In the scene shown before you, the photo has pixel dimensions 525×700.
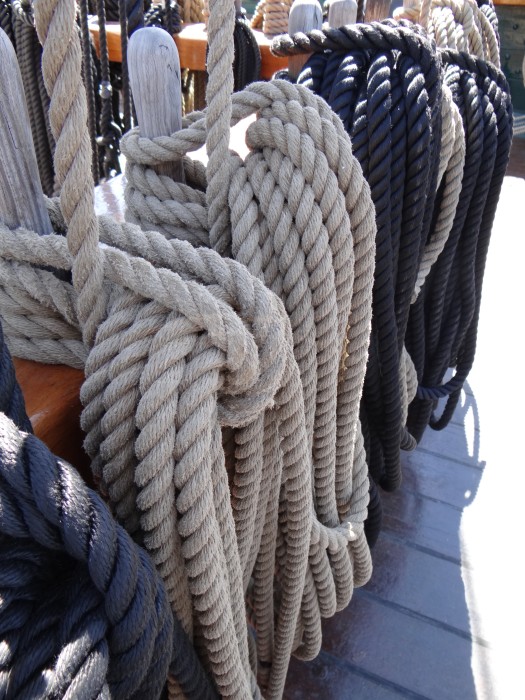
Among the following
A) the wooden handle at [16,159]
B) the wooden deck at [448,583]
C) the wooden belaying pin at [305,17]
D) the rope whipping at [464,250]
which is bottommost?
the wooden deck at [448,583]

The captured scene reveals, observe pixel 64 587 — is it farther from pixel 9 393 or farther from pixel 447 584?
pixel 447 584

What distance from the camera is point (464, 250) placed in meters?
1.35

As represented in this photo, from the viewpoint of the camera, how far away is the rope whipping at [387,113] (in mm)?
862

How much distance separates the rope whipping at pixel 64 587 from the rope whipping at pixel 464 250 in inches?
39.7

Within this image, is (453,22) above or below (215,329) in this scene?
above

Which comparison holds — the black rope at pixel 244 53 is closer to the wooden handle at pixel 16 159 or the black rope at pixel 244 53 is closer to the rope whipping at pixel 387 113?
the rope whipping at pixel 387 113

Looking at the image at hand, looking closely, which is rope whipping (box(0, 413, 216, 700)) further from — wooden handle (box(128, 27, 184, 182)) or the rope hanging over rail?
wooden handle (box(128, 27, 184, 182))

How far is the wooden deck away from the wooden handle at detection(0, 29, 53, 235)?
1034mm

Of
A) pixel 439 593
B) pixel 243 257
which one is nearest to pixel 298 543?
pixel 243 257

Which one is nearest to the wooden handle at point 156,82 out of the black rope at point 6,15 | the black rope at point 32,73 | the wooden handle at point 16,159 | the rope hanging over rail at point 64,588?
the wooden handle at point 16,159

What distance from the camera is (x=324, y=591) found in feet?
3.15

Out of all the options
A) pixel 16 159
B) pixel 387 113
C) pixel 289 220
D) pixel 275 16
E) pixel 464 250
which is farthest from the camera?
pixel 275 16

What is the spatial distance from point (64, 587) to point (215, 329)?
0.22 m

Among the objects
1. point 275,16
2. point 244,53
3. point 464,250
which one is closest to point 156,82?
point 464,250
